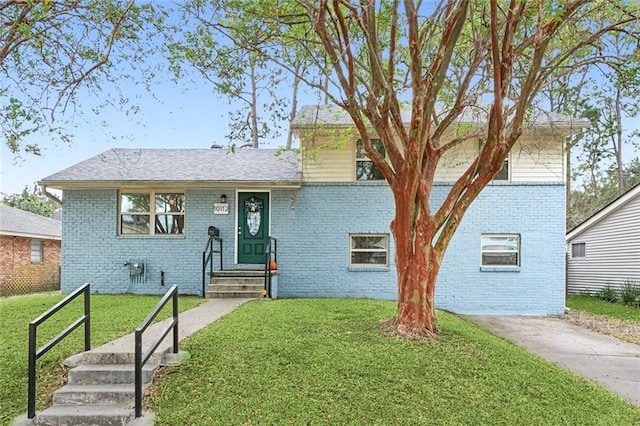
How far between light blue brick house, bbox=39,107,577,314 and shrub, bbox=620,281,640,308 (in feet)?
13.8

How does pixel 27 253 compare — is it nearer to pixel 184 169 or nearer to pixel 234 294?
pixel 184 169

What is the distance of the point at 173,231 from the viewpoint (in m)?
11.3

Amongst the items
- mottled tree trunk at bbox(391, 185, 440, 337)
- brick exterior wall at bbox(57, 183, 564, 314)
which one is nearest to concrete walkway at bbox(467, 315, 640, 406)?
brick exterior wall at bbox(57, 183, 564, 314)

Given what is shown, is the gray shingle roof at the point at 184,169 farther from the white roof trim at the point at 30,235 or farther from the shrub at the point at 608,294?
the shrub at the point at 608,294

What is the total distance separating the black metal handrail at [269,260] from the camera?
32.0 ft

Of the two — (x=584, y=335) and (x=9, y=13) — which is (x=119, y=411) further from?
(x=584, y=335)

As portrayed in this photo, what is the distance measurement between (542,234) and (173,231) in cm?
983

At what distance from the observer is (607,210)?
583 inches

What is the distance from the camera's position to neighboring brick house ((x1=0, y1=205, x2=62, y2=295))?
626 inches

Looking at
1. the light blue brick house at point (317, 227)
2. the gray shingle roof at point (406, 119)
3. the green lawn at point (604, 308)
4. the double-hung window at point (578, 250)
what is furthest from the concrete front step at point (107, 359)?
the double-hung window at point (578, 250)

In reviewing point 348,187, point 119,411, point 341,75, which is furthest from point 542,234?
point 119,411

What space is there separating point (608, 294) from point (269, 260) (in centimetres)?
1210

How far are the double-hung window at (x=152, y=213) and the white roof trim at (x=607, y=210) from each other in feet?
46.7

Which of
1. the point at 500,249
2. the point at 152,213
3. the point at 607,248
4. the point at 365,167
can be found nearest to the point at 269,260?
the point at 365,167
